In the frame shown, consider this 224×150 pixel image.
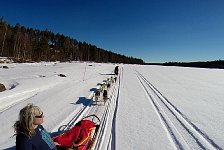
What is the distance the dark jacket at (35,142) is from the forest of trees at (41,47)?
51884mm

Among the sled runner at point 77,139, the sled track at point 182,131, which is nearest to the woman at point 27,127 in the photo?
the sled runner at point 77,139

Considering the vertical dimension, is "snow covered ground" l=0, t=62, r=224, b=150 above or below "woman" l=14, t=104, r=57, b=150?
below

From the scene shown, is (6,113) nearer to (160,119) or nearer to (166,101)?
(160,119)

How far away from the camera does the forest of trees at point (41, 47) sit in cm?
6956

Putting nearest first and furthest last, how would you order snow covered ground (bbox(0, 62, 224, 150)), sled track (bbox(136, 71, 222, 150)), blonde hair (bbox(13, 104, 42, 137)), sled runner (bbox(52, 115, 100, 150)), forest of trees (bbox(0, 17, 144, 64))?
blonde hair (bbox(13, 104, 42, 137)), sled runner (bbox(52, 115, 100, 150)), sled track (bbox(136, 71, 222, 150)), snow covered ground (bbox(0, 62, 224, 150)), forest of trees (bbox(0, 17, 144, 64))

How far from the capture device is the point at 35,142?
3.38 m

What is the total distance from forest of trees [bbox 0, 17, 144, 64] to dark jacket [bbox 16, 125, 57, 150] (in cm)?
5188

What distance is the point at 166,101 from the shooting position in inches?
516

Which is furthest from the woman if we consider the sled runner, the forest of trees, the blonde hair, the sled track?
the forest of trees

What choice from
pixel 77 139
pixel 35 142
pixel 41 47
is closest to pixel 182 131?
pixel 77 139

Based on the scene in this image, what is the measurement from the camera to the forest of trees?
228ft

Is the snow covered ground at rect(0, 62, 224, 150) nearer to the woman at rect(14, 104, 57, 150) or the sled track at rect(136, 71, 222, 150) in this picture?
the sled track at rect(136, 71, 222, 150)

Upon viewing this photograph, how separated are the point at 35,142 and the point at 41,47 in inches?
2875

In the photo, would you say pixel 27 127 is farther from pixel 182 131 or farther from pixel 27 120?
pixel 182 131
